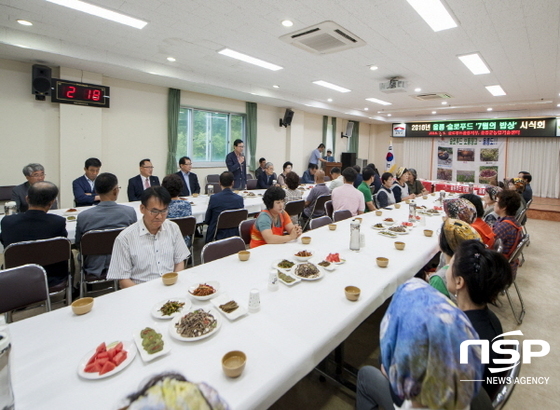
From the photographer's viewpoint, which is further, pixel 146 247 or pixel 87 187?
pixel 87 187

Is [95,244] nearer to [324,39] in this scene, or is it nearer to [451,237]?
[451,237]

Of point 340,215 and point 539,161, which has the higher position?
point 539,161

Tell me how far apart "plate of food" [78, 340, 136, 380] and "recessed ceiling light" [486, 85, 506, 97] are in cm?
826

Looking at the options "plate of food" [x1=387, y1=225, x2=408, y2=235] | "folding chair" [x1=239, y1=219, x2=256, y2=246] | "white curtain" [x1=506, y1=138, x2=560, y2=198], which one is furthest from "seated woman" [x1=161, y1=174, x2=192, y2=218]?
"white curtain" [x1=506, y1=138, x2=560, y2=198]

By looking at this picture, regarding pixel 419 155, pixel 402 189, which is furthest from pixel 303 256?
pixel 419 155

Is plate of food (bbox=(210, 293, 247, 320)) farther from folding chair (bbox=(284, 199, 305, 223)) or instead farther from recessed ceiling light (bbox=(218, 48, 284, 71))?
recessed ceiling light (bbox=(218, 48, 284, 71))

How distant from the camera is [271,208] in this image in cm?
263

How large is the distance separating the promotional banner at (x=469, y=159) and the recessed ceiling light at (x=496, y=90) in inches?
162

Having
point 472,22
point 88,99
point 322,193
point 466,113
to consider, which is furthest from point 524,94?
point 88,99

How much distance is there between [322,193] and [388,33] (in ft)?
7.85

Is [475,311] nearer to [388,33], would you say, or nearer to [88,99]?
[388,33]

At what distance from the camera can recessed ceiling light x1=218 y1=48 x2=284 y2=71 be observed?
186 inches

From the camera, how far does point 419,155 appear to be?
1266cm

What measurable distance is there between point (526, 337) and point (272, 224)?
2484 mm
